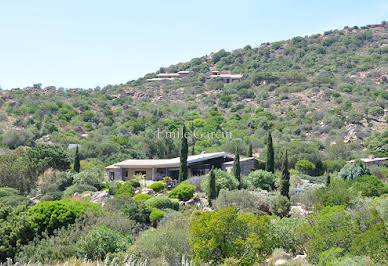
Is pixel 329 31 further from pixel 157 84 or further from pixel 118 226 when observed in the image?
pixel 118 226

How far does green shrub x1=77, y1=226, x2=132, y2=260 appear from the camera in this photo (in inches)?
707

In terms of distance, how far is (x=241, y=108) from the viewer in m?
81.9

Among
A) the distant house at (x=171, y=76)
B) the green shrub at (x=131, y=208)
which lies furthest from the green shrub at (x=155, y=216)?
the distant house at (x=171, y=76)

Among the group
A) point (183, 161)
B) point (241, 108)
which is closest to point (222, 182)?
point (183, 161)

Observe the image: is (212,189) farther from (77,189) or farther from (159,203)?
(77,189)

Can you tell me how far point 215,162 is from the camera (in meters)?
42.5

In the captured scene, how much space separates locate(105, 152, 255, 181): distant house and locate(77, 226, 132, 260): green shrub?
22155 millimetres

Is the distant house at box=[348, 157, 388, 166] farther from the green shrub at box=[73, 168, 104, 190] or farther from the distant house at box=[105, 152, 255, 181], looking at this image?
the green shrub at box=[73, 168, 104, 190]

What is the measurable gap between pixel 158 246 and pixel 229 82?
87.9 meters

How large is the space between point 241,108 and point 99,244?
6565 centimetres

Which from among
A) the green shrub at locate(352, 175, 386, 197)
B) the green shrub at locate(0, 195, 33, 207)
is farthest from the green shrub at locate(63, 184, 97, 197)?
the green shrub at locate(352, 175, 386, 197)

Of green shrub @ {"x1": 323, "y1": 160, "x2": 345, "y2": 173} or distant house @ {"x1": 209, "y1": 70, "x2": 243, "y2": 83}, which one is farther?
distant house @ {"x1": 209, "y1": 70, "x2": 243, "y2": 83}

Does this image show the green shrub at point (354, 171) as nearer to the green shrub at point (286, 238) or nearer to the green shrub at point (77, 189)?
the green shrub at point (286, 238)

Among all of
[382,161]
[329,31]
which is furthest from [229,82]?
[382,161]
